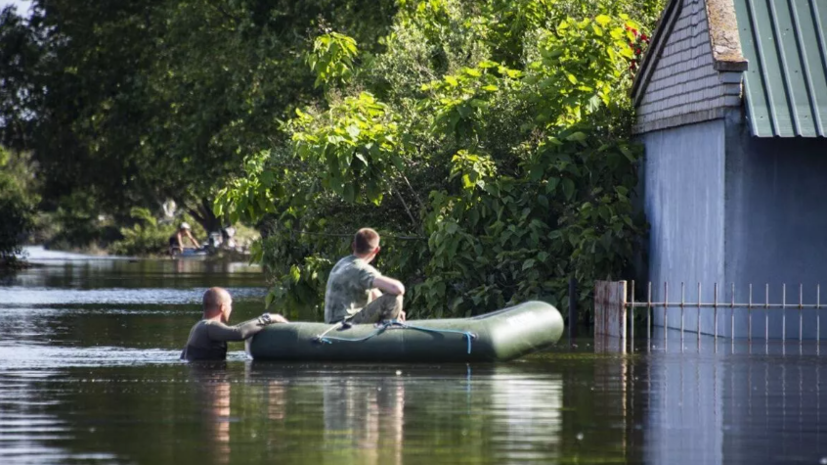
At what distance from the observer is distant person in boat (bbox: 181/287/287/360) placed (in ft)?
58.4

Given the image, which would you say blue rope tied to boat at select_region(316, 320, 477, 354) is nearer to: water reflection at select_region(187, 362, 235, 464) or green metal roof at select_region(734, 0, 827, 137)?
water reflection at select_region(187, 362, 235, 464)

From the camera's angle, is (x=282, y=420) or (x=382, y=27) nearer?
(x=282, y=420)

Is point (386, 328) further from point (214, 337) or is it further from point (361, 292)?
point (214, 337)

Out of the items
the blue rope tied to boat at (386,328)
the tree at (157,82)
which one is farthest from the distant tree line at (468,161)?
the tree at (157,82)

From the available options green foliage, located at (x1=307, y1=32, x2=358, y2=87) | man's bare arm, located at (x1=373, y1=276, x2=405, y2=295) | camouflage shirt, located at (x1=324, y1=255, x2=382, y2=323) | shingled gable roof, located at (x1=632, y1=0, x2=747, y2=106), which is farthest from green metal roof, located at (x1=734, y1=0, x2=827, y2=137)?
green foliage, located at (x1=307, y1=32, x2=358, y2=87)

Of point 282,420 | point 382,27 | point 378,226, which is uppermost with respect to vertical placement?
point 382,27

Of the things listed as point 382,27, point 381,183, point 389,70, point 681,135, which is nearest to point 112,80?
point 382,27

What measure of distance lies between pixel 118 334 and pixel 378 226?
551 cm

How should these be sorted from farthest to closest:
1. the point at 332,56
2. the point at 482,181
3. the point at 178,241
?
the point at 178,241 < the point at 332,56 < the point at 482,181

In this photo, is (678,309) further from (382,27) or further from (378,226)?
(382,27)

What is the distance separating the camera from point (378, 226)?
27812mm

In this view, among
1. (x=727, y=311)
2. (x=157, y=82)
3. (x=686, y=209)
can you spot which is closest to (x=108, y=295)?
(x=157, y=82)

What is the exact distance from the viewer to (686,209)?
2347 cm

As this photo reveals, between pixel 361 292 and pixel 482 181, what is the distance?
7.40m
